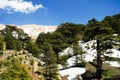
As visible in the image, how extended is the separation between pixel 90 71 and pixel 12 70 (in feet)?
88.3

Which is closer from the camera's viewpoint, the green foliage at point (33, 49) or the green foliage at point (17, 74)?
the green foliage at point (17, 74)

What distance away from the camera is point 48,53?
228ft

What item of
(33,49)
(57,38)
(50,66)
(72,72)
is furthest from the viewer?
(57,38)

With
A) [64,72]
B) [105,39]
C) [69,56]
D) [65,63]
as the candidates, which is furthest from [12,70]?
[69,56]

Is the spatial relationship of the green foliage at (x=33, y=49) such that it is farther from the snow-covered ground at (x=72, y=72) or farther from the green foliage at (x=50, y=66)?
the green foliage at (x=50, y=66)

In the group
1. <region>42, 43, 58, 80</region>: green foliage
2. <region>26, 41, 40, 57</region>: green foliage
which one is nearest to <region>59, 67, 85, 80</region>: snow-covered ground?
<region>42, 43, 58, 80</region>: green foliage

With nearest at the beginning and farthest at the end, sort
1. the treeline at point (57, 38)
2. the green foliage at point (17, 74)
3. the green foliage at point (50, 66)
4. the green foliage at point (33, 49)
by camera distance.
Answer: the green foliage at point (17, 74), the treeline at point (57, 38), the green foliage at point (50, 66), the green foliage at point (33, 49)

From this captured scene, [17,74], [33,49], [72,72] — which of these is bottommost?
[72,72]

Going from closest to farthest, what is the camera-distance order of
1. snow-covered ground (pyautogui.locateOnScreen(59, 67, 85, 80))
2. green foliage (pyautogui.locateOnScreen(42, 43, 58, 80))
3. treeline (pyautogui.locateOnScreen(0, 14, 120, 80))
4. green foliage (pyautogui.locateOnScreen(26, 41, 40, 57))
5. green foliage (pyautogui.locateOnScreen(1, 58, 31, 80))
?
green foliage (pyautogui.locateOnScreen(1, 58, 31, 80))
treeline (pyautogui.locateOnScreen(0, 14, 120, 80))
green foliage (pyautogui.locateOnScreen(42, 43, 58, 80))
snow-covered ground (pyautogui.locateOnScreen(59, 67, 85, 80))
green foliage (pyautogui.locateOnScreen(26, 41, 40, 57))

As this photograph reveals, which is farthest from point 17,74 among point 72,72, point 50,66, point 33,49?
point 33,49

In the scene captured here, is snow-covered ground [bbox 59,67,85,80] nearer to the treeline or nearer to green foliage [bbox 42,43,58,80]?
the treeline

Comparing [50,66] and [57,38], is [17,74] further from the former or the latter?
[57,38]

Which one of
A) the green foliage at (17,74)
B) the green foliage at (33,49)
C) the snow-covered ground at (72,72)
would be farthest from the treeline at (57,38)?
the green foliage at (17,74)

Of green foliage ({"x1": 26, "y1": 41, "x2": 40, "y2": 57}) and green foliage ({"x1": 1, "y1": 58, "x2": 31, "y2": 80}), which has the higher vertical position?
green foliage ({"x1": 26, "y1": 41, "x2": 40, "y2": 57})
